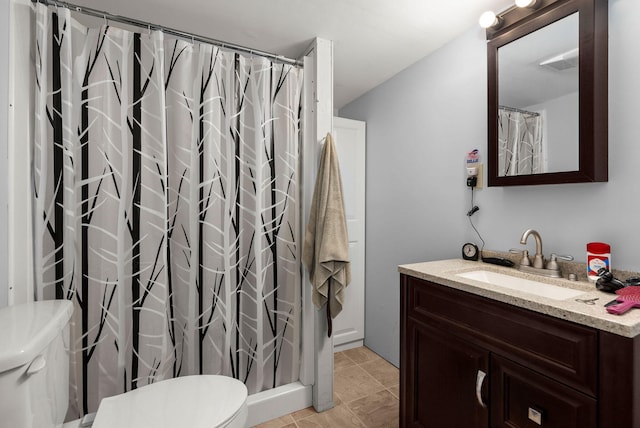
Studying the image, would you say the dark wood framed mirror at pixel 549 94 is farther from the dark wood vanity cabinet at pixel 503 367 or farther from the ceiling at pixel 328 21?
the dark wood vanity cabinet at pixel 503 367

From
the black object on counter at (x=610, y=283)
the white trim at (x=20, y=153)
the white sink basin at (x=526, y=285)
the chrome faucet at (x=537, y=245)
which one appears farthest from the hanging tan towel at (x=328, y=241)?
the white trim at (x=20, y=153)

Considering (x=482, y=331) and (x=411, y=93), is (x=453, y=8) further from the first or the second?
(x=482, y=331)

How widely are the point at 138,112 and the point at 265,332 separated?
53.0 inches

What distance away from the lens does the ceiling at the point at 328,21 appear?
1.49 m

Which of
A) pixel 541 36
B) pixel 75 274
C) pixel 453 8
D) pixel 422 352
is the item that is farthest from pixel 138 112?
pixel 541 36

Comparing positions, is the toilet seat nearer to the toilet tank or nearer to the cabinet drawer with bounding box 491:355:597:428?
the toilet tank

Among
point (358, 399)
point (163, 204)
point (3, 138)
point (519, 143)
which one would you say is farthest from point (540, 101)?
point (3, 138)

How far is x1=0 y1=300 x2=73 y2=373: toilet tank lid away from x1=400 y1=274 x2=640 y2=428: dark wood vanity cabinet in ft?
4.54

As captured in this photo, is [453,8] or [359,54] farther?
[359,54]

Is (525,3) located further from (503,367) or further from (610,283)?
(503,367)

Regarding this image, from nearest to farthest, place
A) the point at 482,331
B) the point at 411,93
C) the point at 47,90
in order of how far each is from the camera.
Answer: the point at 482,331
the point at 47,90
the point at 411,93

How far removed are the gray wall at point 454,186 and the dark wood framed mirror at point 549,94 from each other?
→ 0.23 ft

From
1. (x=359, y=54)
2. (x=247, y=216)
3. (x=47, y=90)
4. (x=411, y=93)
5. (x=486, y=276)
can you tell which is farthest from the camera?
(x=411, y=93)

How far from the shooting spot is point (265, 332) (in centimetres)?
175
